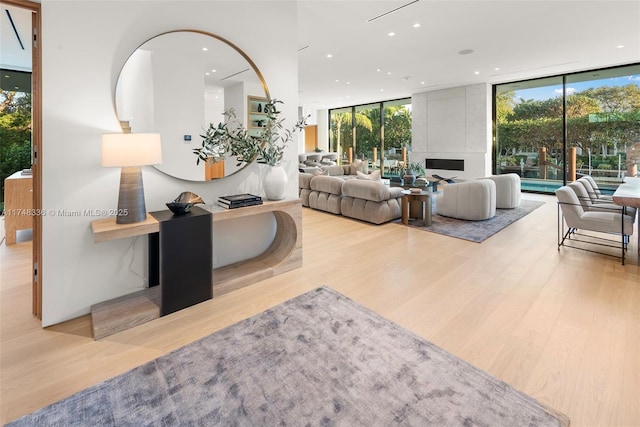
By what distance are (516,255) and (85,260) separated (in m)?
4.36

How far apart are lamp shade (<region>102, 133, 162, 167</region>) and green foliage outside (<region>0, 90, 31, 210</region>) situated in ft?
14.8

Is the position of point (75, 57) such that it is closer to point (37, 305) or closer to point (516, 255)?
point (37, 305)

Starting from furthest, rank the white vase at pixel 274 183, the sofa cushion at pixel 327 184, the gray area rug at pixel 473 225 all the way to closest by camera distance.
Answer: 1. the sofa cushion at pixel 327 184
2. the gray area rug at pixel 473 225
3. the white vase at pixel 274 183

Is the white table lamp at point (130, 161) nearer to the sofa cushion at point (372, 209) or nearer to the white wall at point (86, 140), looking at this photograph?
the white wall at point (86, 140)

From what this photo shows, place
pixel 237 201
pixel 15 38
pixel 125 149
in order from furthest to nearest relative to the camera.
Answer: pixel 15 38, pixel 237 201, pixel 125 149

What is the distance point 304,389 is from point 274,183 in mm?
2006

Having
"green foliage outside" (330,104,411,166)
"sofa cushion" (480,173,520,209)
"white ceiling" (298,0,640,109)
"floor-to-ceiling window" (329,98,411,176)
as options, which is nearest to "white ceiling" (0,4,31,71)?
"white ceiling" (298,0,640,109)

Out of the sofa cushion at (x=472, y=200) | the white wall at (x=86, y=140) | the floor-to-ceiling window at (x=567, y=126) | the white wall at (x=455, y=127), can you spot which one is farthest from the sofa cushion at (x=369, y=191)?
the floor-to-ceiling window at (x=567, y=126)

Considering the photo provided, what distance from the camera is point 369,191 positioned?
536 cm

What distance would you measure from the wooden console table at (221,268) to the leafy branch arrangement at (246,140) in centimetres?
51

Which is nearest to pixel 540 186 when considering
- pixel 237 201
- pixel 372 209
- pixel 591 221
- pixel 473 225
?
pixel 473 225

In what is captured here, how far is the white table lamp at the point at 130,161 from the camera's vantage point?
228 centimetres

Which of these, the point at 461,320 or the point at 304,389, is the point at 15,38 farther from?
the point at 461,320

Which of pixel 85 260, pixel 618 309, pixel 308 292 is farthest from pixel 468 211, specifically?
pixel 85 260
